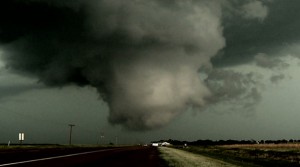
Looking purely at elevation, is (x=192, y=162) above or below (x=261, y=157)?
above

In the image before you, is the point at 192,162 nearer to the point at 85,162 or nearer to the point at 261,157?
the point at 85,162

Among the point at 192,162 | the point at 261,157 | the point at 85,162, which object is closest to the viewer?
A: the point at 85,162

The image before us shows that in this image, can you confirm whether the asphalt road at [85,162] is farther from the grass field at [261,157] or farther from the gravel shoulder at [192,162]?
the grass field at [261,157]

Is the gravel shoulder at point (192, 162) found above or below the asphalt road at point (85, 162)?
below

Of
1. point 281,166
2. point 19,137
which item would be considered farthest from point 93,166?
point 19,137

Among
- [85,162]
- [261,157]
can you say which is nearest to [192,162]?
[85,162]

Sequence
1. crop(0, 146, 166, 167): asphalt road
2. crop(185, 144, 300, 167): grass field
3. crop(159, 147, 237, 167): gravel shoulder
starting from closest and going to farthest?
crop(0, 146, 166, 167): asphalt road < crop(159, 147, 237, 167): gravel shoulder < crop(185, 144, 300, 167): grass field

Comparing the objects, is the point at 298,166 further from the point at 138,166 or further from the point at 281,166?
the point at 138,166

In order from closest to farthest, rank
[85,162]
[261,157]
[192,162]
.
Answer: [85,162]
[192,162]
[261,157]

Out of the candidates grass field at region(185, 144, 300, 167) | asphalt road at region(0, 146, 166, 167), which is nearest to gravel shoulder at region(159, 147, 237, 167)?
asphalt road at region(0, 146, 166, 167)

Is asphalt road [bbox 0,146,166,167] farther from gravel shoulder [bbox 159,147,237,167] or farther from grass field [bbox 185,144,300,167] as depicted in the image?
grass field [bbox 185,144,300,167]

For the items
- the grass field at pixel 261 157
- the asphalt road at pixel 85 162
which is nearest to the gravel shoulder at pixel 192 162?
the asphalt road at pixel 85 162

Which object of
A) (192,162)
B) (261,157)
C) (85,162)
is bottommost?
(261,157)

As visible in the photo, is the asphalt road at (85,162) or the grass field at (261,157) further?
the grass field at (261,157)
